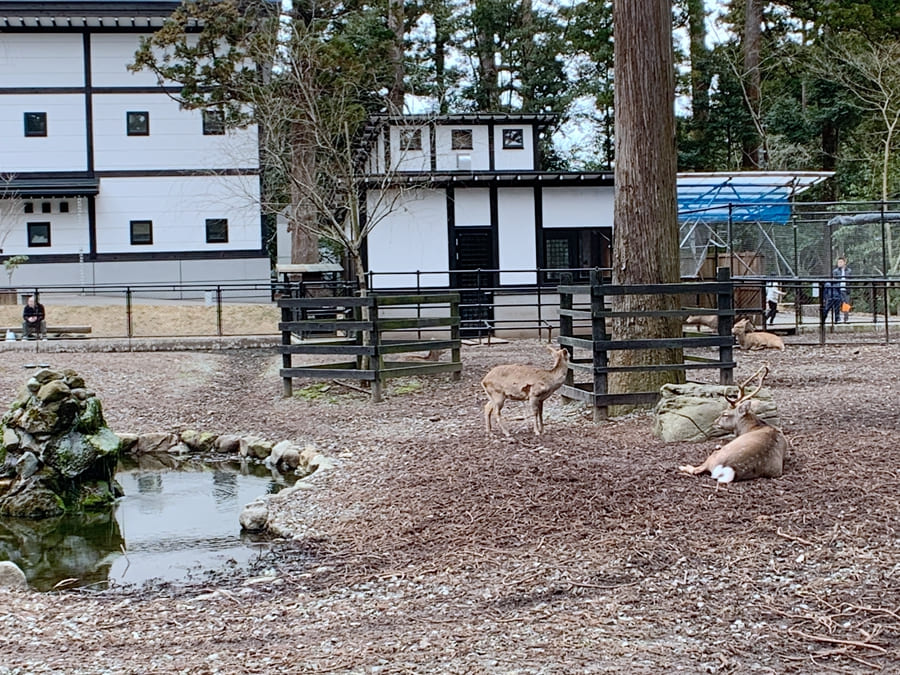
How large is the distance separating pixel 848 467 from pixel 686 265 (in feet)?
64.6

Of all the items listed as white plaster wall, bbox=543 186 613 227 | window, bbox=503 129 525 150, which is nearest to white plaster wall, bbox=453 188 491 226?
white plaster wall, bbox=543 186 613 227

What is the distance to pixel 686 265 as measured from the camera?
88.8 feet

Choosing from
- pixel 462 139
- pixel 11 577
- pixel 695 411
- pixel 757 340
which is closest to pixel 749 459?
pixel 695 411

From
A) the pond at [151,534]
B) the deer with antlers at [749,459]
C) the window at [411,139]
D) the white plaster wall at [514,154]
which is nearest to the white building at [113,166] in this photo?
the window at [411,139]

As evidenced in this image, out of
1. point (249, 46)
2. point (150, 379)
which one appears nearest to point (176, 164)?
point (249, 46)

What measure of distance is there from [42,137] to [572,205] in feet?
66.3

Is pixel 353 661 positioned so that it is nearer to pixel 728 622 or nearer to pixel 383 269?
pixel 728 622

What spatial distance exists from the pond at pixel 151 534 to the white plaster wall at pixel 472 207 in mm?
16696

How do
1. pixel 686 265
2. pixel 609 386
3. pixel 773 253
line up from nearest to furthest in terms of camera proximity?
pixel 609 386 < pixel 773 253 < pixel 686 265

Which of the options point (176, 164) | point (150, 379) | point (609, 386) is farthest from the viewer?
point (176, 164)

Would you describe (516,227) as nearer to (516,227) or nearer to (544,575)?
(516,227)

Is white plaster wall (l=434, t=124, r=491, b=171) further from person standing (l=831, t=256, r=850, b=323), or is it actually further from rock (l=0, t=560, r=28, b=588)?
rock (l=0, t=560, r=28, b=588)

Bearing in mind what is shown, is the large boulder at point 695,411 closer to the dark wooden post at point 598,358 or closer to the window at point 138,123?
the dark wooden post at point 598,358

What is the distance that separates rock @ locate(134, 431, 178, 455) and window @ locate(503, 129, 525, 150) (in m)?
20.4
